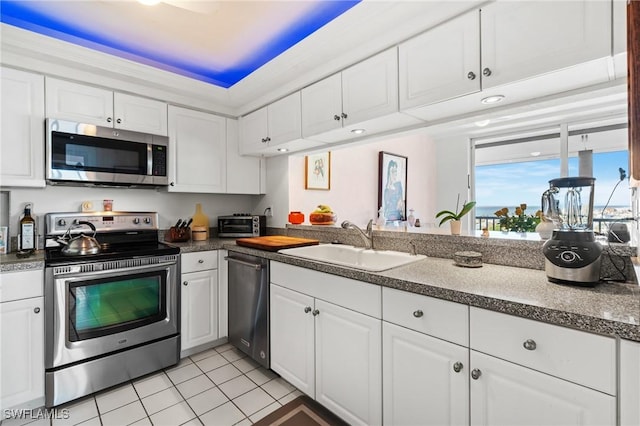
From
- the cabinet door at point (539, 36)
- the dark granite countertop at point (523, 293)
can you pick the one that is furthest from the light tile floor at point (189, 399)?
the cabinet door at point (539, 36)

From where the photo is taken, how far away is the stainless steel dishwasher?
7.13 ft

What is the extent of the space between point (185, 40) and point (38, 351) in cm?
225

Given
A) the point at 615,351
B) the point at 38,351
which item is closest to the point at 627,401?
the point at 615,351

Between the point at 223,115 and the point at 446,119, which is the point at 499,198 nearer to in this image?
the point at 446,119

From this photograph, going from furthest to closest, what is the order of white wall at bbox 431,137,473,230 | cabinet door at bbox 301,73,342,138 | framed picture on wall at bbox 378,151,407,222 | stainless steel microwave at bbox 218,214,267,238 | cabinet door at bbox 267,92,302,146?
white wall at bbox 431,137,473,230 → framed picture on wall at bbox 378,151,407,222 → stainless steel microwave at bbox 218,214,267,238 → cabinet door at bbox 267,92,302,146 → cabinet door at bbox 301,73,342,138

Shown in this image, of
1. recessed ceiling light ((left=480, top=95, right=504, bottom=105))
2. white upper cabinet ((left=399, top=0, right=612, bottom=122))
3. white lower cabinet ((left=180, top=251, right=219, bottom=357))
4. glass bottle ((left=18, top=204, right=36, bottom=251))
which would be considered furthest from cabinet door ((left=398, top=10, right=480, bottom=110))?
glass bottle ((left=18, top=204, right=36, bottom=251))

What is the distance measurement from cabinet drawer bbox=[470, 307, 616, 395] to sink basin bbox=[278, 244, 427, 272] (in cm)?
66

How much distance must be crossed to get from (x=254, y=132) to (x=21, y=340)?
217 cm

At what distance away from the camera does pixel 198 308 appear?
2.48 metres

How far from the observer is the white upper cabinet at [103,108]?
7.00 feet

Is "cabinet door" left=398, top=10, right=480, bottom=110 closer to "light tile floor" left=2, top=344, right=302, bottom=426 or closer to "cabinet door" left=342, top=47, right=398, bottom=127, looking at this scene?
"cabinet door" left=342, top=47, right=398, bottom=127

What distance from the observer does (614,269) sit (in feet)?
4.25

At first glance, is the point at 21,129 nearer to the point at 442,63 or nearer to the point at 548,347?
the point at 442,63

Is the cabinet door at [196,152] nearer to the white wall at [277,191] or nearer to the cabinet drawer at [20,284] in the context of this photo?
the white wall at [277,191]
